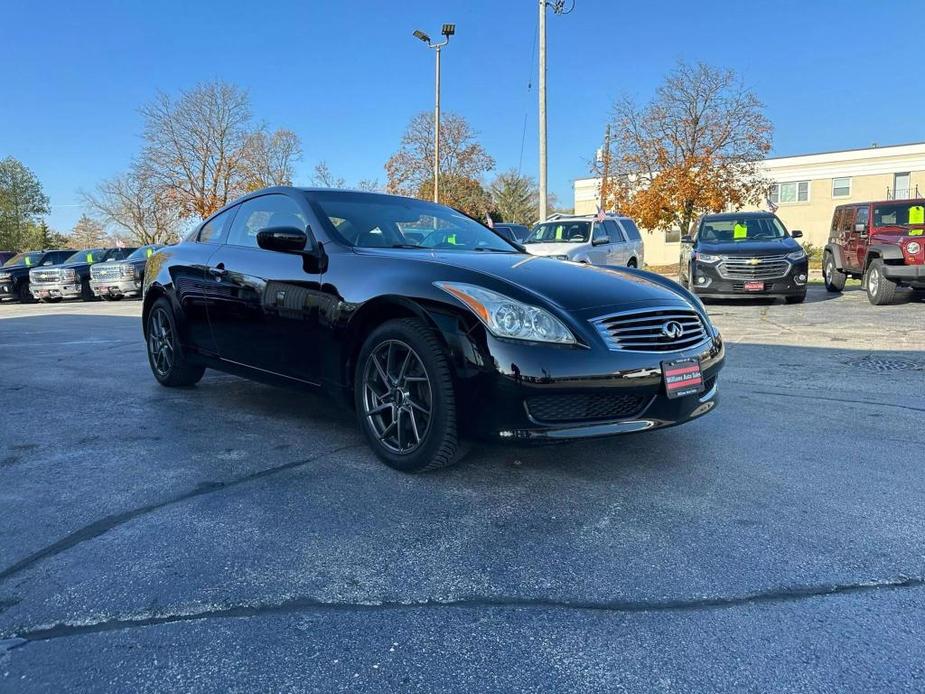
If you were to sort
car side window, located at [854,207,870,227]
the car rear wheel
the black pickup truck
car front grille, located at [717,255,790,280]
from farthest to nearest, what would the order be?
the black pickup truck, car side window, located at [854,207,870,227], car front grille, located at [717,255,790,280], the car rear wheel

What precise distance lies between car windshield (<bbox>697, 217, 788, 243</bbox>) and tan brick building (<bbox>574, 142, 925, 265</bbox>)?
75.6ft

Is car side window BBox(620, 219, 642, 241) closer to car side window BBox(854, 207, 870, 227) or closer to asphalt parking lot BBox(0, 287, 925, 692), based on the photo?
car side window BBox(854, 207, 870, 227)

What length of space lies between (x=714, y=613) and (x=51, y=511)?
2.79 meters

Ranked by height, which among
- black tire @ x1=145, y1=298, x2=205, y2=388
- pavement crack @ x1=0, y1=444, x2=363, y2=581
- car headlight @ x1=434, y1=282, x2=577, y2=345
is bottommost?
pavement crack @ x1=0, y1=444, x2=363, y2=581

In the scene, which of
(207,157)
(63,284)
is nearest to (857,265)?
(63,284)

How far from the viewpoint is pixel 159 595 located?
2.30 meters

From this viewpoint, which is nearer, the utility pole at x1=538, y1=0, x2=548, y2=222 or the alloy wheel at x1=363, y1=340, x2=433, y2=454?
the alloy wheel at x1=363, y1=340, x2=433, y2=454

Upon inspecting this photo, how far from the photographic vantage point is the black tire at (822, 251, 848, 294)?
45.0 ft

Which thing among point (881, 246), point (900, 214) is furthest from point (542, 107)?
point (881, 246)

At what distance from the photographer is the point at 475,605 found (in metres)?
2.23

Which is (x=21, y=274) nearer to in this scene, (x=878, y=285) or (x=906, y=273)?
(x=878, y=285)

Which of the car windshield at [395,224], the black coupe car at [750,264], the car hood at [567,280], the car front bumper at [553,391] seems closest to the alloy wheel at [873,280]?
the black coupe car at [750,264]

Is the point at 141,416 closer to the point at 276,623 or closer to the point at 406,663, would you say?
the point at 276,623

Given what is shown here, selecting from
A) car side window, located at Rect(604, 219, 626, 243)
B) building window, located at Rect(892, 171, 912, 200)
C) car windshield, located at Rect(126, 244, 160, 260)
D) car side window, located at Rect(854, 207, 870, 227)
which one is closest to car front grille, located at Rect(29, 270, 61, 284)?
car windshield, located at Rect(126, 244, 160, 260)
